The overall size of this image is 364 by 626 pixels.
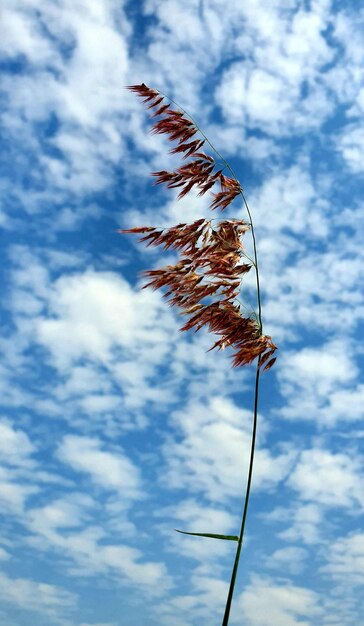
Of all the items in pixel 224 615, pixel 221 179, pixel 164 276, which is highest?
pixel 221 179

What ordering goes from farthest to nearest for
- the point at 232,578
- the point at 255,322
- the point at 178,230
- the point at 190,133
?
1. the point at 190,133
2. the point at 178,230
3. the point at 255,322
4. the point at 232,578

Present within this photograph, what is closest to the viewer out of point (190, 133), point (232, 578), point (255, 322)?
point (232, 578)

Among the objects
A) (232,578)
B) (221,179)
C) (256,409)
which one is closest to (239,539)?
(232,578)

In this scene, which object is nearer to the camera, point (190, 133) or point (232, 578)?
point (232, 578)

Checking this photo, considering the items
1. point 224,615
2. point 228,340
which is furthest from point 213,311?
point 224,615

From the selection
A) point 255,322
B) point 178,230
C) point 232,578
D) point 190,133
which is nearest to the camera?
point 232,578

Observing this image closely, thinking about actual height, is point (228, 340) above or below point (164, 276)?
below

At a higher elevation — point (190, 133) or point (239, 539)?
point (190, 133)

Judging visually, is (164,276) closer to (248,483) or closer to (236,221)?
(236,221)

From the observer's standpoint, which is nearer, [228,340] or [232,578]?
[232,578]

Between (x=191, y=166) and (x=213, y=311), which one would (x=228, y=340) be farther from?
(x=191, y=166)
